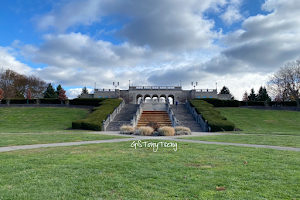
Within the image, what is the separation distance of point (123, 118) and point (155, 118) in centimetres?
479

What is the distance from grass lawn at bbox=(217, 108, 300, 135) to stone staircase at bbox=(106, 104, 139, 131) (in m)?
15.1

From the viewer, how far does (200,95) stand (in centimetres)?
6869

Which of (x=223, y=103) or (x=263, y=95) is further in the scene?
(x=263, y=95)

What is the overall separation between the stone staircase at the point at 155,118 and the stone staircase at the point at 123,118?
1697mm

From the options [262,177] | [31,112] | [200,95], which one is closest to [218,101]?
[200,95]

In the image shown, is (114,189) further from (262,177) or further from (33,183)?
(262,177)

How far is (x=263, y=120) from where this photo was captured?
30547 millimetres

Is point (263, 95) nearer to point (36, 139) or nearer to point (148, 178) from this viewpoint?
point (36, 139)

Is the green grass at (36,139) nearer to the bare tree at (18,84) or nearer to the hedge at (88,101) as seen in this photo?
the hedge at (88,101)

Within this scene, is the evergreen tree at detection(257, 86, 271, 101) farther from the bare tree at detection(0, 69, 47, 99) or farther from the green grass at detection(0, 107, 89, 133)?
the bare tree at detection(0, 69, 47, 99)

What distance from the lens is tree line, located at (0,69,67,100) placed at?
197ft

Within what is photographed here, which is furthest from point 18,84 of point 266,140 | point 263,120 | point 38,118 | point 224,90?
point 224,90

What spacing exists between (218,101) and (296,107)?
15601 mm

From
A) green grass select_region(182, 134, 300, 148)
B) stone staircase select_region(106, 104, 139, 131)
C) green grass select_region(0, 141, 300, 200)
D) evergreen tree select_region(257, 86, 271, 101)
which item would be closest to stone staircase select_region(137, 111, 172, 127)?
stone staircase select_region(106, 104, 139, 131)
